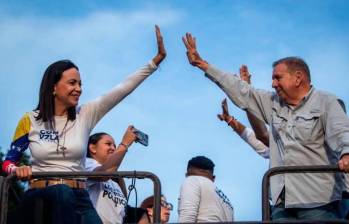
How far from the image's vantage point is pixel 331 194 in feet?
24.4

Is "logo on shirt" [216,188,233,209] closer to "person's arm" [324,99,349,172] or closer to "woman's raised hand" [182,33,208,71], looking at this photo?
"woman's raised hand" [182,33,208,71]

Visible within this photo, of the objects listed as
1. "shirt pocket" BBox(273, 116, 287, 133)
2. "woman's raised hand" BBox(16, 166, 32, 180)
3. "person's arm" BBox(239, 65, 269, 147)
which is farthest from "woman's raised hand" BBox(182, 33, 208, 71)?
"woman's raised hand" BBox(16, 166, 32, 180)

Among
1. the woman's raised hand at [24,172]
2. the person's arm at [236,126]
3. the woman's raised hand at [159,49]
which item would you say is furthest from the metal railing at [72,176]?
the person's arm at [236,126]

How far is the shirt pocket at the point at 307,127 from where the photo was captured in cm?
764

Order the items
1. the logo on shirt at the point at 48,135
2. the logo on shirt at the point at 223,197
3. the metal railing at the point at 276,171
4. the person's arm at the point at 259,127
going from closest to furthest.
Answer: the metal railing at the point at 276,171, the logo on shirt at the point at 48,135, the person's arm at the point at 259,127, the logo on shirt at the point at 223,197

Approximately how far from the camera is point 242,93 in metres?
8.21

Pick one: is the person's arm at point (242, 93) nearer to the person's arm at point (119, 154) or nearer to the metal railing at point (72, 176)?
the person's arm at point (119, 154)

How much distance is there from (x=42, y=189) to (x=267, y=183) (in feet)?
5.85

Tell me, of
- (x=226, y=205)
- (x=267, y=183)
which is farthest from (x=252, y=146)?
(x=267, y=183)

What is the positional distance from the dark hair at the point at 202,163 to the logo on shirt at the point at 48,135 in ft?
6.57

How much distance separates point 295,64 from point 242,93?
53 cm

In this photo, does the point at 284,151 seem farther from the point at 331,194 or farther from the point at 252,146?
the point at 252,146

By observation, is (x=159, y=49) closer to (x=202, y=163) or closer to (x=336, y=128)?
(x=202, y=163)

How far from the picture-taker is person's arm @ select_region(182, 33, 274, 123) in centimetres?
812
